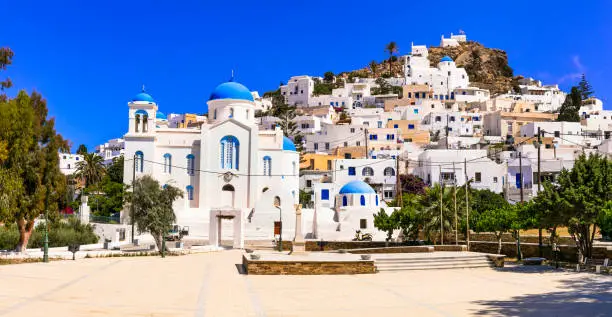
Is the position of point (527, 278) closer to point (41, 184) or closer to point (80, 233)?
point (41, 184)

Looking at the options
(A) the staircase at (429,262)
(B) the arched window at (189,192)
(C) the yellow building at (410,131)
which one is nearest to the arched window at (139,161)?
(B) the arched window at (189,192)

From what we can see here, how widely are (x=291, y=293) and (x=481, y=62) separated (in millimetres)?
127270

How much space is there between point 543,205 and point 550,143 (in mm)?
57007

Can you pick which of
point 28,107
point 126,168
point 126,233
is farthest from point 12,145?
point 126,168

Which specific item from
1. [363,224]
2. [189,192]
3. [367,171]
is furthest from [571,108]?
[189,192]

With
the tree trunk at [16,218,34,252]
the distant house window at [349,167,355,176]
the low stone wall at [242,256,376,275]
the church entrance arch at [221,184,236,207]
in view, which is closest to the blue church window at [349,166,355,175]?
the distant house window at [349,167,355,176]

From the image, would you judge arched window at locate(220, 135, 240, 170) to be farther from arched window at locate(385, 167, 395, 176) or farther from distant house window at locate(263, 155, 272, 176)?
arched window at locate(385, 167, 395, 176)

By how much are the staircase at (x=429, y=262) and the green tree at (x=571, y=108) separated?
245 feet

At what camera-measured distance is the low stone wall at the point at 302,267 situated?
20.5 metres

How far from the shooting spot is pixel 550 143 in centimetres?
7494

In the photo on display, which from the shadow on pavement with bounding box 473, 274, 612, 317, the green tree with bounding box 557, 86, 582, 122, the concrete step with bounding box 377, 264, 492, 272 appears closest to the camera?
the shadow on pavement with bounding box 473, 274, 612, 317

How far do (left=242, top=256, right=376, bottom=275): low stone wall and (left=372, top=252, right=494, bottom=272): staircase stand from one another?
5.25 feet

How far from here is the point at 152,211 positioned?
3052 centimetres

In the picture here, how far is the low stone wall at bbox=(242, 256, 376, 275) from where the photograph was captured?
20484 mm
